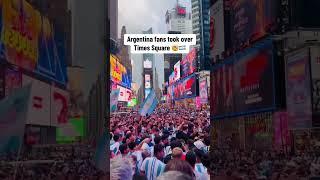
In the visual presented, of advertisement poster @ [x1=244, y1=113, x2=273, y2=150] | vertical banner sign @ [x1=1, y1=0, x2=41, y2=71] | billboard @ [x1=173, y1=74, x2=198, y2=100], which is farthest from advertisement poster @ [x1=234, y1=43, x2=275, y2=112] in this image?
billboard @ [x1=173, y1=74, x2=198, y2=100]

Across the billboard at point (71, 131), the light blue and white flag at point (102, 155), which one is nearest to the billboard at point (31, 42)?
the billboard at point (71, 131)

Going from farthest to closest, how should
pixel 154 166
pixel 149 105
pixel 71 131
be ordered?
pixel 149 105 < pixel 154 166 < pixel 71 131

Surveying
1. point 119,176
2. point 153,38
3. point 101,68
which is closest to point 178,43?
point 153,38

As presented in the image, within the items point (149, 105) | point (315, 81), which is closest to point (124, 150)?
point (149, 105)

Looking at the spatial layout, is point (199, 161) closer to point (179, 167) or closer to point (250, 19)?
point (250, 19)

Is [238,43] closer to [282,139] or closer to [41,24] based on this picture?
[282,139]

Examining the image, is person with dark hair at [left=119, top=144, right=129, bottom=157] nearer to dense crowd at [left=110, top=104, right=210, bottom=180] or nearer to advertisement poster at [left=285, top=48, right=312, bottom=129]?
dense crowd at [left=110, top=104, right=210, bottom=180]

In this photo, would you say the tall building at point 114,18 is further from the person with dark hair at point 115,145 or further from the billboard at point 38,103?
the person with dark hair at point 115,145
